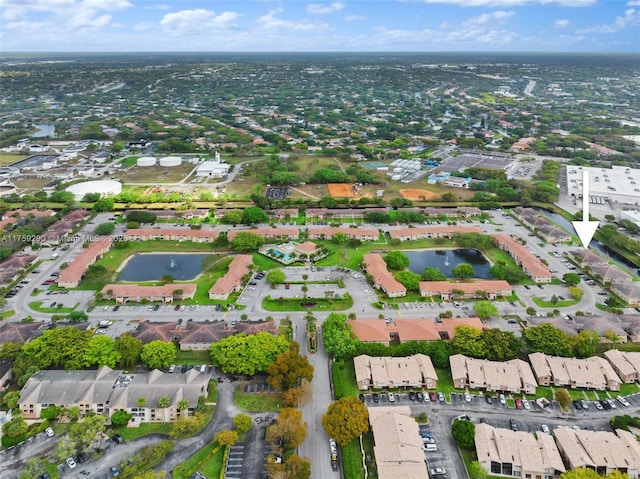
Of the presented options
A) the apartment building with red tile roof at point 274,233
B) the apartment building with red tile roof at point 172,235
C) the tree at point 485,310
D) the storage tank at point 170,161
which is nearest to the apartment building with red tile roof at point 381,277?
the tree at point 485,310

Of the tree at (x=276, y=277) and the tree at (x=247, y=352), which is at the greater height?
the tree at (x=247, y=352)

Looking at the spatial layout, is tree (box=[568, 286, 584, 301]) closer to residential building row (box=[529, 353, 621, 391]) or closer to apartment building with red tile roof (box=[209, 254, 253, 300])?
residential building row (box=[529, 353, 621, 391])

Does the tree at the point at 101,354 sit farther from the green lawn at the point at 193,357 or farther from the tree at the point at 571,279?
the tree at the point at 571,279

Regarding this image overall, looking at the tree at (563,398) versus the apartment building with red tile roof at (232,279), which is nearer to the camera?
the tree at (563,398)

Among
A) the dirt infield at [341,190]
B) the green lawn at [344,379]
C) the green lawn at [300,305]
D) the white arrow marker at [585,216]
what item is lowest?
the dirt infield at [341,190]

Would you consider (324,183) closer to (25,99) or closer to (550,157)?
(550,157)

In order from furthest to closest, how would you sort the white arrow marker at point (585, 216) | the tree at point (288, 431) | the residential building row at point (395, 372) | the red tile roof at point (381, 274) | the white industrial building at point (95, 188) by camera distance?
the white industrial building at point (95, 188) → the red tile roof at point (381, 274) → the residential building row at point (395, 372) → the tree at point (288, 431) → the white arrow marker at point (585, 216)
